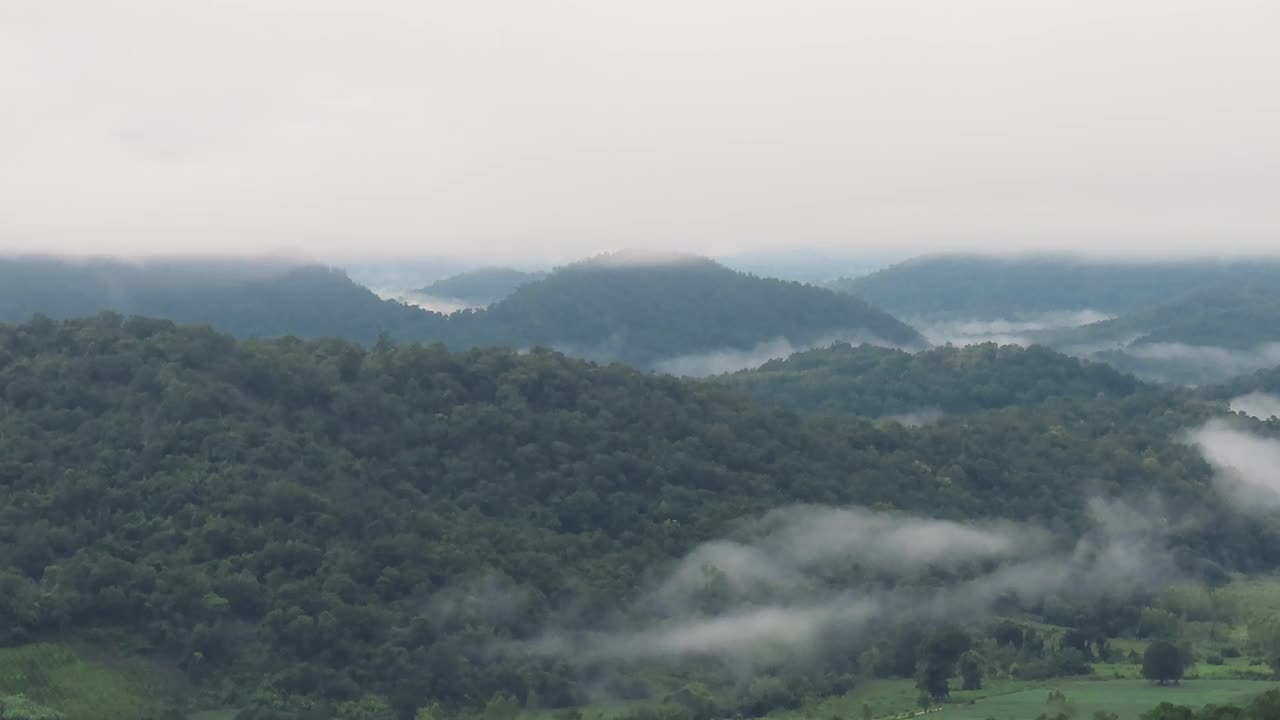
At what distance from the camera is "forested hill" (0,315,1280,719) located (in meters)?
69.6

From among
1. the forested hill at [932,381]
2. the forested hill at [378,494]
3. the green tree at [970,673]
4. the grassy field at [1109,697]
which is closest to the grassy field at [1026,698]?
the grassy field at [1109,697]

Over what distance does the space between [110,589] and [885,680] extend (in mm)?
35038

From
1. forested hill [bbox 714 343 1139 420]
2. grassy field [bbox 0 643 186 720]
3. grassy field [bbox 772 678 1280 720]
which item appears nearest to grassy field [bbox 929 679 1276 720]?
grassy field [bbox 772 678 1280 720]

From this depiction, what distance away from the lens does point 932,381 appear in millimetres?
157750

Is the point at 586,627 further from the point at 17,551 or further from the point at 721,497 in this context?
the point at 17,551

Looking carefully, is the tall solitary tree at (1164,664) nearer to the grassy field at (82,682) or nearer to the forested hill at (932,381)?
the grassy field at (82,682)

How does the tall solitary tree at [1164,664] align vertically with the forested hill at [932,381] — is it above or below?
below

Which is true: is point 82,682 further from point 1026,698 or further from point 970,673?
point 1026,698

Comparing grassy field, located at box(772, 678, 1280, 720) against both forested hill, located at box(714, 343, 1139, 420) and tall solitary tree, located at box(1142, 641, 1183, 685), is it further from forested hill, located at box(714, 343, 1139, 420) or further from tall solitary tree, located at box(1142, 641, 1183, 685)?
forested hill, located at box(714, 343, 1139, 420)

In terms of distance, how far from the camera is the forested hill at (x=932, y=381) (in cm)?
15200

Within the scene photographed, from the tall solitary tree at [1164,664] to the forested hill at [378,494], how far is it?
77.9 feet

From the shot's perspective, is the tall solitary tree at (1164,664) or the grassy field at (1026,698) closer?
the grassy field at (1026,698)

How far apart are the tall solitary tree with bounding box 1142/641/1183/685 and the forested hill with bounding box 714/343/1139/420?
234 ft

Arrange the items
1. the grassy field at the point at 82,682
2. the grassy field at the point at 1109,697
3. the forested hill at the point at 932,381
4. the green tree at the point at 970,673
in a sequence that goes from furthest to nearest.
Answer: the forested hill at the point at 932,381
the green tree at the point at 970,673
the grassy field at the point at 1109,697
the grassy field at the point at 82,682
